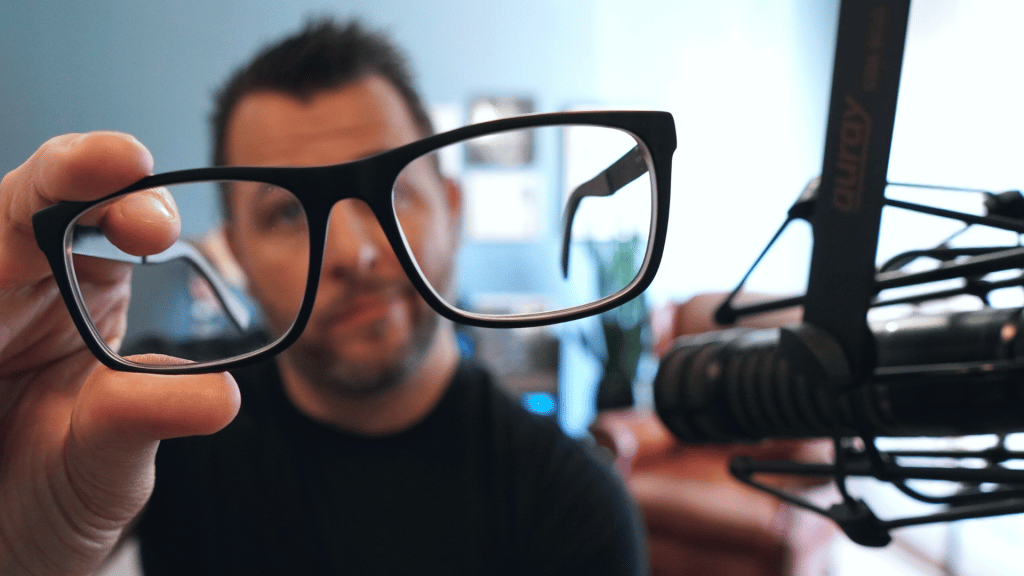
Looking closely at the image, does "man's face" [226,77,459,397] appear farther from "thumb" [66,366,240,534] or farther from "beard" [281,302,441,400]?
"thumb" [66,366,240,534]

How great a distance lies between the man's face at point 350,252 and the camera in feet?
2.52

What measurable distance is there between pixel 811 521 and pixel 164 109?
2.04m

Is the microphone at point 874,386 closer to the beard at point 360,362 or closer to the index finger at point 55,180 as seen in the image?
the index finger at point 55,180

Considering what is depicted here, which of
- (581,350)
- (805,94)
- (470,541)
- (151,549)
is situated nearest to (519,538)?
(470,541)

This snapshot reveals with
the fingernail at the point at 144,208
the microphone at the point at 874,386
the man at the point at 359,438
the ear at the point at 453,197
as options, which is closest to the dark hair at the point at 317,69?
the man at the point at 359,438

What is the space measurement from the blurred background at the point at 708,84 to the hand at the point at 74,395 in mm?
1157

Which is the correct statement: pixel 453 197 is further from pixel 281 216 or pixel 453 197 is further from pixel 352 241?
pixel 281 216

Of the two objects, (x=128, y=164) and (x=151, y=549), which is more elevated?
(x=128, y=164)

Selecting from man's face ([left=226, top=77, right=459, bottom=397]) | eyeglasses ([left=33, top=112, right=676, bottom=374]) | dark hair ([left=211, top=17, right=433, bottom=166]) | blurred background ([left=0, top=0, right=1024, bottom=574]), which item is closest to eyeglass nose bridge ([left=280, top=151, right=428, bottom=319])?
eyeglasses ([left=33, top=112, right=676, bottom=374])

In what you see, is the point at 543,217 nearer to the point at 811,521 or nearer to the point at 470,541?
the point at 811,521

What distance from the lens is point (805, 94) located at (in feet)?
7.46

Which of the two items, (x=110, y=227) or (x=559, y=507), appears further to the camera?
(x=559, y=507)

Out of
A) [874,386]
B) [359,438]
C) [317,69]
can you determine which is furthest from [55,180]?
[359,438]

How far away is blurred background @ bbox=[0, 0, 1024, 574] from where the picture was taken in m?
1.45
